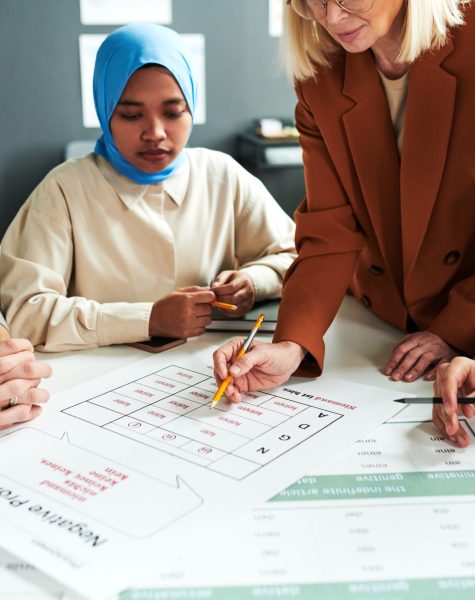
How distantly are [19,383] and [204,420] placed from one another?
247mm

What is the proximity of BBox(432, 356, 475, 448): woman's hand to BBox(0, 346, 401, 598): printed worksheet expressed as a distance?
8 cm

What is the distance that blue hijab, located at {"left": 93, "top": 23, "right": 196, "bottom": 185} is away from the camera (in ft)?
4.89

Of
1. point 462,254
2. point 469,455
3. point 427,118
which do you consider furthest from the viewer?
point 462,254

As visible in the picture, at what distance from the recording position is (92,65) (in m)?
3.30

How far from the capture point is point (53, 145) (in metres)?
3.36

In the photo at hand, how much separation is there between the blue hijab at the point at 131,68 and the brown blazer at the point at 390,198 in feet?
1.18

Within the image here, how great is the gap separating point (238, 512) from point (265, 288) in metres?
0.78

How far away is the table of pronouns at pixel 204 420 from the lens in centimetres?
86

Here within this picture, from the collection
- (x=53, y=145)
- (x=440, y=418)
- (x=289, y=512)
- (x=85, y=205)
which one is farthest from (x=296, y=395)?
(x=53, y=145)

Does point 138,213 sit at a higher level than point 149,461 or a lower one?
higher

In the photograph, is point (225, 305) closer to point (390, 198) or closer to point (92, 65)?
point (390, 198)

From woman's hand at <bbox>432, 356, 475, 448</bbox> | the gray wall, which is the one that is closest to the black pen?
woman's hand at <bbox>432, 356, 475, 448</bbox>

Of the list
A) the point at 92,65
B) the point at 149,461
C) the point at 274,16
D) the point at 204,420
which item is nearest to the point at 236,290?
the point at 204,420

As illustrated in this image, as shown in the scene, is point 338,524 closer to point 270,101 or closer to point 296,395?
point 296,395
